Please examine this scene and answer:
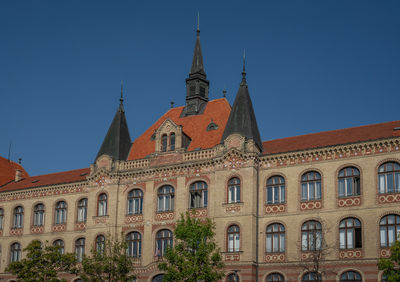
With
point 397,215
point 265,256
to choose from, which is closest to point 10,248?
point 265,256

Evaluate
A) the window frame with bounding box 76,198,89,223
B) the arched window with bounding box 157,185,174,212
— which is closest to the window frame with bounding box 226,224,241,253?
the arched window with bounding box 157,185,174,212

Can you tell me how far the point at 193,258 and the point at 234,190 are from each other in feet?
26.6

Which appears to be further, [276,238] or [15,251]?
[15,251]

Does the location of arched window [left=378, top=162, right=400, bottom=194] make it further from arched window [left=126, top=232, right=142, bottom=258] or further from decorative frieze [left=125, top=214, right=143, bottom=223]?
arched window [left=126, top=232, right=142, bottom=258]

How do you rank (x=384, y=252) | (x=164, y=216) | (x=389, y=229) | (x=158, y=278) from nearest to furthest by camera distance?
1. (x=384, y=252)
2. (x=389, y=229)
3. (x=158, y=278)
4. (x=164, y=216)

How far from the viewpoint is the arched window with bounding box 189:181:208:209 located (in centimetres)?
5053

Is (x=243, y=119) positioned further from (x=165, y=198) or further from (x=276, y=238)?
(x=276, y=238)

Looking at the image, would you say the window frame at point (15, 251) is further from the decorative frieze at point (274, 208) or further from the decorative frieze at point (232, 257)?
the decorative frieze at point (274, 208)

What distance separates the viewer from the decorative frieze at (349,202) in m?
44.5

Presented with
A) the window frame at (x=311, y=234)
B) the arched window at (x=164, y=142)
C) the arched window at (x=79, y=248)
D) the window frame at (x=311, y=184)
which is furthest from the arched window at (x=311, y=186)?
the arched window at (x=79, y=248)

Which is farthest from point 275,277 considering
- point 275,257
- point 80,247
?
point 80,247

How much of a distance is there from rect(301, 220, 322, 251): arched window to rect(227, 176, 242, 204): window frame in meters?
5.66

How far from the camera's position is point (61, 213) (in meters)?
58.8

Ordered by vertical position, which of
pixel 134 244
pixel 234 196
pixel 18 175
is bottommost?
pixel 134 244
